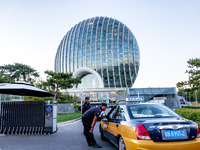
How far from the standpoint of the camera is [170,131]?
127 inches

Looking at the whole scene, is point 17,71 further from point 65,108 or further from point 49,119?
point 49,119

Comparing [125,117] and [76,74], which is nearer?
[125,117]

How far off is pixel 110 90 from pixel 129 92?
33175 millimetres

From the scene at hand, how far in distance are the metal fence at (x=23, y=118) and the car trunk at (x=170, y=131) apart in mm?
5902

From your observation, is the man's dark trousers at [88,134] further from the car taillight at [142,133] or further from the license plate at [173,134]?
the license plate at [173,134]

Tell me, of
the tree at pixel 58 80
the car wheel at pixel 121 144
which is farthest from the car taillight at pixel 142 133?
the tree at pixel 58 80

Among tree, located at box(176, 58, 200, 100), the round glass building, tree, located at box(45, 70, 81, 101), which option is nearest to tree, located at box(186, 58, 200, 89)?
tree, located at box(176, 58, 200, 100)

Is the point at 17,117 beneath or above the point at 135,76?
beneath

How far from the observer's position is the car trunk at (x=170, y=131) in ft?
10.5

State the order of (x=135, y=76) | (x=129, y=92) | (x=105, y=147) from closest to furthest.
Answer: (x=105, y=147) → (x=129, y=92) → (x=135, y=76)

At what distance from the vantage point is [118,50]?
62.8m

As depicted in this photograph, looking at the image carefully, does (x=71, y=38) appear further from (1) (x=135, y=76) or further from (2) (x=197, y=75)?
(2) (x=197, y=75)

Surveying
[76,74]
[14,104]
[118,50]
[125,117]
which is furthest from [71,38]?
[125,117]

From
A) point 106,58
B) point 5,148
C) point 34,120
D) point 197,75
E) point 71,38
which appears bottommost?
point 5,148
